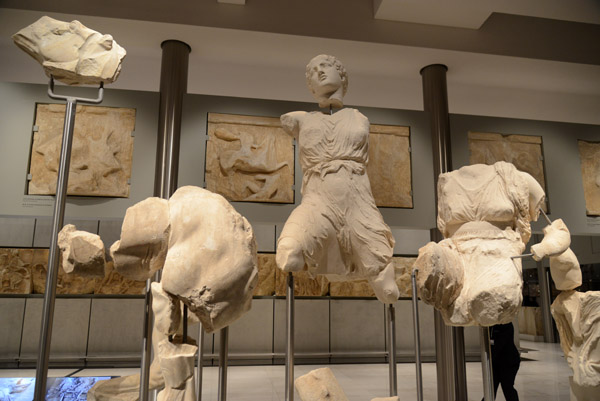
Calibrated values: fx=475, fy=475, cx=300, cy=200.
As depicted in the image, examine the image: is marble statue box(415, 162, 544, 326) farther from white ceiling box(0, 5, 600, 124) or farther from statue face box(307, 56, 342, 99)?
white ceiling box(0, 5, 600, 124)

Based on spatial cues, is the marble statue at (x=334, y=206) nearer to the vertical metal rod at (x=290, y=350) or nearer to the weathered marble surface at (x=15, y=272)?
the vertical metal rod at (x=290, y=350)

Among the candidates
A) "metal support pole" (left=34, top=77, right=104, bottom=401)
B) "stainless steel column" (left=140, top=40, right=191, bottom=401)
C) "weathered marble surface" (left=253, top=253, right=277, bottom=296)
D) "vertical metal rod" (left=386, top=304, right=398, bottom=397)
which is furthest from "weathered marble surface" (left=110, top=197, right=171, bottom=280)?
"weathered marble surface" (left=253, top=253, right=277, bottom=296)

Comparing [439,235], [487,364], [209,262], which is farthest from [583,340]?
[209,262]

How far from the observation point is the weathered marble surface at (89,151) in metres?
4.24

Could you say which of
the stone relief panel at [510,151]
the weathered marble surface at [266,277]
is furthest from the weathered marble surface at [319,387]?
the weathered marble surface at [266,277]

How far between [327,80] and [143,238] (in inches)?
66.5

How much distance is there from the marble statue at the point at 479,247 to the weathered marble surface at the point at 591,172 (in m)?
2.65

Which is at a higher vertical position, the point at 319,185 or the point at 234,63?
the point at 234,63

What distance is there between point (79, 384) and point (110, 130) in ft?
7.52

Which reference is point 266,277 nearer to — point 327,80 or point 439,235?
point 439,235

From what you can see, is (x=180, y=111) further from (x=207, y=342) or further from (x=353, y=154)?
(x=207, y=342)

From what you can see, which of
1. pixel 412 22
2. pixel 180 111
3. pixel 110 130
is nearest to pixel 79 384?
pixel 110 130

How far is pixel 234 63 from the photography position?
5336 millimetres

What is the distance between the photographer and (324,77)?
3.02 metres
